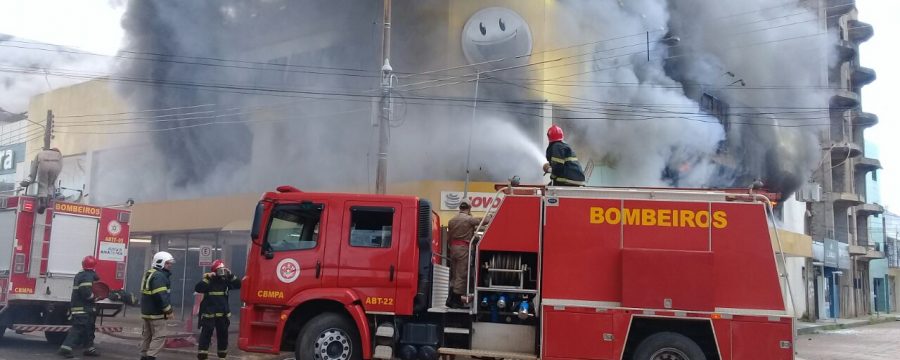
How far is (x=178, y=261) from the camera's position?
23922 millimetres

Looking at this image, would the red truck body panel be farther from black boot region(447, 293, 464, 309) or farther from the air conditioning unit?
the air conditioning unit

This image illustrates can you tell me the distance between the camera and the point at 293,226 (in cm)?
800

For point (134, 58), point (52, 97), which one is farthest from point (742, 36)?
point (52, 97)

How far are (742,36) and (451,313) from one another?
18107 mm

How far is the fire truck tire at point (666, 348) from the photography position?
7.07 meters

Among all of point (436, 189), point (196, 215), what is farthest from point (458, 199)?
point (196, 215)

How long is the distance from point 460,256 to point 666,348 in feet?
8.02

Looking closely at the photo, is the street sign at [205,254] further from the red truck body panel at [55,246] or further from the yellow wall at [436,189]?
the yellow wall at [436,189]

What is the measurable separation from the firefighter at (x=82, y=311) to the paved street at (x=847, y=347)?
42.2ft

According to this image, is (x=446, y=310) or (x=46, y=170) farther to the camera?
(x=46, y=170)

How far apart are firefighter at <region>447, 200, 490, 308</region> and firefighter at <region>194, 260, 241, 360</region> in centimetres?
287

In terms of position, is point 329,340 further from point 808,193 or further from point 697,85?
point 808,193

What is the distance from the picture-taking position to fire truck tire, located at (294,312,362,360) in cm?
759

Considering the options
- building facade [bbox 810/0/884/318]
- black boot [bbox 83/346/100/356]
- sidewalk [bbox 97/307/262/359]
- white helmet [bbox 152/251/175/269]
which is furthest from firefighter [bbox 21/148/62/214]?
building facade [bbox 810/0/884/318]
